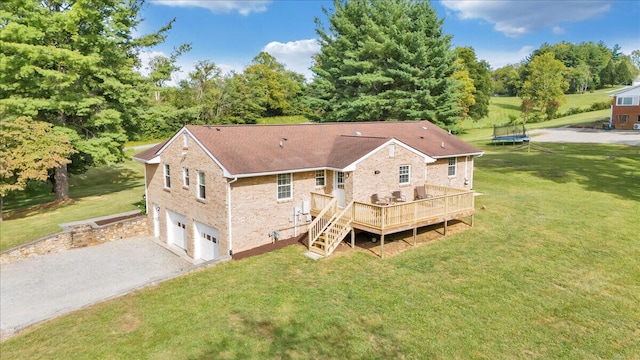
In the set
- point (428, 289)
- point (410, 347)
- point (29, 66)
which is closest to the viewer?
point (410, 347)

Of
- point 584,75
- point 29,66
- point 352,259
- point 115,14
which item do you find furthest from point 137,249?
point 584,75

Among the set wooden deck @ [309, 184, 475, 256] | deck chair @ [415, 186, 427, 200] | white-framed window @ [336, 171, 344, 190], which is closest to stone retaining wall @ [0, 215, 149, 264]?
wooden deck @ [309, 184, 475, 256]

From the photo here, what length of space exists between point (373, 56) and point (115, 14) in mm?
24814

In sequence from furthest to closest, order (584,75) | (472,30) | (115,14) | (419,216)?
(584,75), (472,30), (115,14), (419,216)

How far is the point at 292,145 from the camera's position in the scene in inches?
813

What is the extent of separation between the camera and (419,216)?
18.0 meters

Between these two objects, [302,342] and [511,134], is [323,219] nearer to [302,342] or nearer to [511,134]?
[302,342]

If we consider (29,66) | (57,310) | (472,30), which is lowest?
(57,310)

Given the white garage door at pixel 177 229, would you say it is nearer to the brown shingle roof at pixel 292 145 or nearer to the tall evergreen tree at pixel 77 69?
the brown shingle roof at pixel 292 145

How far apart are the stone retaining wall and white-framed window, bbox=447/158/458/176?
18161 mm

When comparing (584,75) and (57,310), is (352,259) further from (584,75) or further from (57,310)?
(584,75)

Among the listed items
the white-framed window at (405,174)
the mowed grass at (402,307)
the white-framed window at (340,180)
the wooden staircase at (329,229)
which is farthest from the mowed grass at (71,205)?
the white-framed window at (405,174)

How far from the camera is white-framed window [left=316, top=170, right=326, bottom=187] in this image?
19.9 metres

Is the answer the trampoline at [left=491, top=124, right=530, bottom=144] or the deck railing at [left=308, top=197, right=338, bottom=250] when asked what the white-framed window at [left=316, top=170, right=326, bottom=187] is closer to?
the deck railing at [left=308, top=197, right=338, bottom=250]
